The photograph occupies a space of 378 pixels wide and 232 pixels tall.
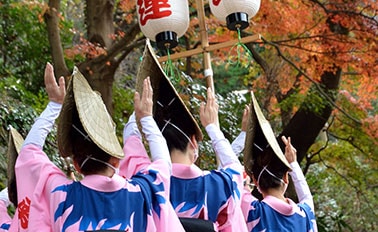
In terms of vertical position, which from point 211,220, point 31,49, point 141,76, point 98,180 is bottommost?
point 211,220

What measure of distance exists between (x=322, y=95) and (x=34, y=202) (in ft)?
20.3

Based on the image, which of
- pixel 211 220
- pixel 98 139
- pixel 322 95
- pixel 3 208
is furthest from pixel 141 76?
pixel 322 95

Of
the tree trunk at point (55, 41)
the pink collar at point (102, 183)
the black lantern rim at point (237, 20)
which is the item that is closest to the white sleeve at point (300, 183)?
the black lantern rim at point (237, 20)

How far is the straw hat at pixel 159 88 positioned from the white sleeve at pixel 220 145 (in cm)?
9

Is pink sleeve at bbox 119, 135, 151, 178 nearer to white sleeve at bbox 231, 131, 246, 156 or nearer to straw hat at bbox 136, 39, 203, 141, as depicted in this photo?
straw hat at bbox 136, 39, 203, 141

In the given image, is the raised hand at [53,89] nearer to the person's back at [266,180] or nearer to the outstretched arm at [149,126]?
the outstretched arm at [149,126]

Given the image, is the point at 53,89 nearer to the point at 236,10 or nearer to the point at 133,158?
the point at 133,158

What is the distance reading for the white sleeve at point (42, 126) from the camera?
3.09m

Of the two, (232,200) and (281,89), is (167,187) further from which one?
(281,89)

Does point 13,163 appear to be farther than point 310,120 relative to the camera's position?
No

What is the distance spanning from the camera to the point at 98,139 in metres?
2.86

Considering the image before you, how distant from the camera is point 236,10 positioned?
4504 mm

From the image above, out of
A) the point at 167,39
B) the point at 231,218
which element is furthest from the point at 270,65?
the point at 231,218

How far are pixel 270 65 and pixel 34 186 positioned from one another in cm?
732
